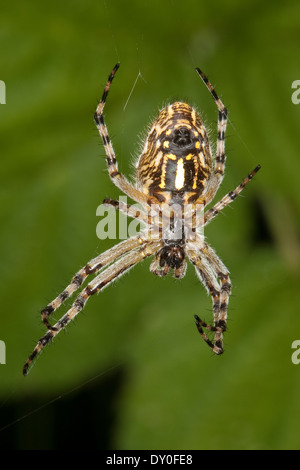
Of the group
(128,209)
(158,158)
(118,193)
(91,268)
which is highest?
(118,193)

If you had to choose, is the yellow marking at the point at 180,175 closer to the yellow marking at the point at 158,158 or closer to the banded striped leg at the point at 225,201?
the yellow marking at the point at 158,158

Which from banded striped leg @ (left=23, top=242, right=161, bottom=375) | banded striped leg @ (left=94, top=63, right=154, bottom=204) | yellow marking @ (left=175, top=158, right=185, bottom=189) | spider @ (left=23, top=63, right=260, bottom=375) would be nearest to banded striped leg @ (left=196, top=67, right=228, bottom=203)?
spider @ (left=23, top=63, right=260, bottom=375)

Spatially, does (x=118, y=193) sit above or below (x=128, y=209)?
above

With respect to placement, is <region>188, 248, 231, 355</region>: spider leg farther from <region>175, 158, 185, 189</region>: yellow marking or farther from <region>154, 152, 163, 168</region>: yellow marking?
<region>154, 152, 163, 168</region>: yellow marking

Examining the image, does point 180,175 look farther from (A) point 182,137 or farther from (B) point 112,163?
(B) point 112,163

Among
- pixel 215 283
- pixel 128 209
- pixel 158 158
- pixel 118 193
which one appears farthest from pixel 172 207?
pixel 118 193
